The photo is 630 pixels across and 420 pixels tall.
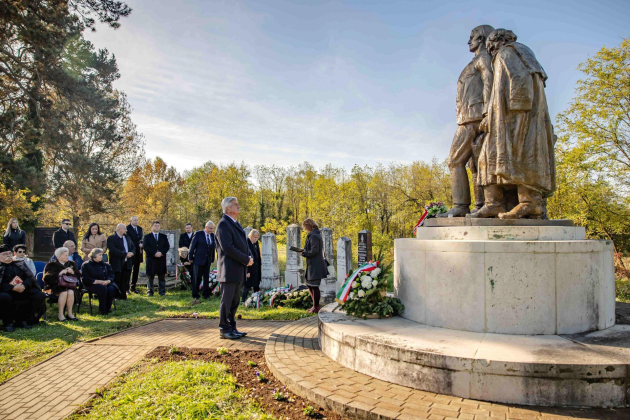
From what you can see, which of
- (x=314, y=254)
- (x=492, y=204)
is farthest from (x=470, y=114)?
(x=314, y=254)

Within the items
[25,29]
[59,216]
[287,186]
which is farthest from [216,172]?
[25,29]

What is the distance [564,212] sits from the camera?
51.1ft

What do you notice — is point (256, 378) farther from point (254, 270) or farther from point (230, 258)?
point (254, 270)

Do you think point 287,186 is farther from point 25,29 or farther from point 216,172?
point 25,29

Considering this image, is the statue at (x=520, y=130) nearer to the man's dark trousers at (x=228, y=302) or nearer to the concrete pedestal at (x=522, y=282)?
the concrete pedestal at (x=522, y=282)

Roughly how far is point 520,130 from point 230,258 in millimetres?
4387

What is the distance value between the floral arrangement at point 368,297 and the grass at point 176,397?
1.91 meters

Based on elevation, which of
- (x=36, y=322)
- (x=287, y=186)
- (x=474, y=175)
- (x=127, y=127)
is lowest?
(x=36, y=322)

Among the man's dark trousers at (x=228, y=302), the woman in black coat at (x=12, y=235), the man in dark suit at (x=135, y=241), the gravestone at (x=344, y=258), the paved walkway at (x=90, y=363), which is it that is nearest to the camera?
the paved walkway at (x=90, y=363)

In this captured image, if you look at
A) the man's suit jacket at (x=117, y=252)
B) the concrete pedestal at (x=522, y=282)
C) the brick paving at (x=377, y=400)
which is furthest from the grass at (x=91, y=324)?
the concrete pedestal at (x=522, y=282)

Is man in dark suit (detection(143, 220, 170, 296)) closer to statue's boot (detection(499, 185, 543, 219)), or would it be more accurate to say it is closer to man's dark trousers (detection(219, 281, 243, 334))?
man's dark trousers (detection(219, 281, 243, 334))

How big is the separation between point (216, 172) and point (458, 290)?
33619 mm

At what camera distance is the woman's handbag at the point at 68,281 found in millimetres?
7816

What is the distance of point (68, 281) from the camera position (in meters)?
7.88
